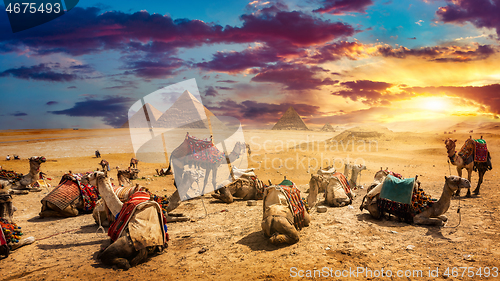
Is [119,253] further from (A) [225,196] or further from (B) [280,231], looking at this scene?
(A) [225,196]

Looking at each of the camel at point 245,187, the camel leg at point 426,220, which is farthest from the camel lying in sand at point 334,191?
the camel leg at point 426,220

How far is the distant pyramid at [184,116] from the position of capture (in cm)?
7000

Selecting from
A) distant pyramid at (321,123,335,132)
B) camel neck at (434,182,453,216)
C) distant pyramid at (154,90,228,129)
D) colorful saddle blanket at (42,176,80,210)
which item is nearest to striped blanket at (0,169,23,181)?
colorful saddle blanket at (42,176,80,210)

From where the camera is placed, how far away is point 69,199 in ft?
28.5

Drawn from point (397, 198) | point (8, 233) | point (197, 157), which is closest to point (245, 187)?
point (197, 157)

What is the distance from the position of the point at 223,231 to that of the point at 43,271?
3.83 meters

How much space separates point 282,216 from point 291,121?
116 metres

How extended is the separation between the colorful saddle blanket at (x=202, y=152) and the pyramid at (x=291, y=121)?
10881 cm

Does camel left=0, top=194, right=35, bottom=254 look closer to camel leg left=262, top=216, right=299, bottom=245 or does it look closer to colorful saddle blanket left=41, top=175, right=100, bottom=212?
colorful saddle blanket left=41, top=175, right=100, bottom=212

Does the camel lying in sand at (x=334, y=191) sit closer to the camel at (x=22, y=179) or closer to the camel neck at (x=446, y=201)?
the camel neck at (x=446, y=201)

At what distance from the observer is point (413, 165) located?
2094cm

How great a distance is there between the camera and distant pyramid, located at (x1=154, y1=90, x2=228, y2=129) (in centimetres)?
7000

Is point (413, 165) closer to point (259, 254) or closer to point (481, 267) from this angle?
point (481, 267)

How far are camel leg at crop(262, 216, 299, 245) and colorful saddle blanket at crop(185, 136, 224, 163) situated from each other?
20.7 ft
